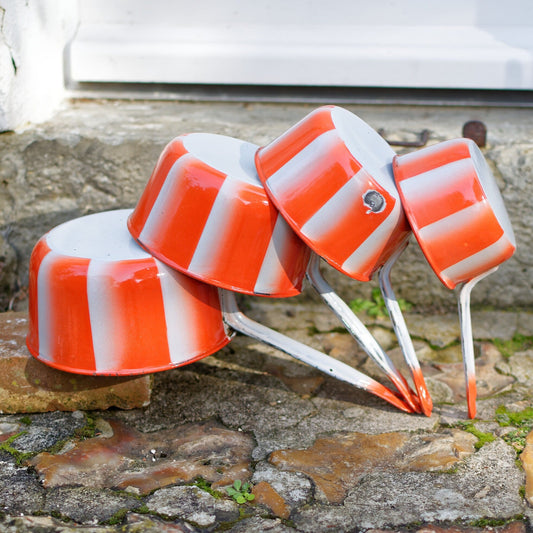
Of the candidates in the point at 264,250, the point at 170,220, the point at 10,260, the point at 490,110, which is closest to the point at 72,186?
the point at 10,260

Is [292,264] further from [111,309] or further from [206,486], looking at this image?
[206,486]

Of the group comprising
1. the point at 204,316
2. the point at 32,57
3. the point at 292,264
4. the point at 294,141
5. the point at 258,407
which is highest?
the point at 32,57

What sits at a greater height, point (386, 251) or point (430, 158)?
point (430, 158)

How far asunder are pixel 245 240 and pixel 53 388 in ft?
2.57

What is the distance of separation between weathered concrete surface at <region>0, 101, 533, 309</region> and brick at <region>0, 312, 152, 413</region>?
0.72 metres

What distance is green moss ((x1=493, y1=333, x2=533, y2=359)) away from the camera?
259cm

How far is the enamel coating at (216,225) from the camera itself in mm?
1900

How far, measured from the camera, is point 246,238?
1921 millimetres

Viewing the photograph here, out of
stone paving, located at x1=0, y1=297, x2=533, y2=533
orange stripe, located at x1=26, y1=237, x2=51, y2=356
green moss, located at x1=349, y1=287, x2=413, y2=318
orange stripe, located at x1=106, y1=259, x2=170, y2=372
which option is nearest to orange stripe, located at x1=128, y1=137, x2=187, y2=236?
orange stripe, located at x1=106, y1=259, x2=170, y2=372

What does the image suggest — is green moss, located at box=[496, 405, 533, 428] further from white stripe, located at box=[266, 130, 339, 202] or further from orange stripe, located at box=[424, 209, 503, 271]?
white stripe, located at box=[266, 130, 339, 202]

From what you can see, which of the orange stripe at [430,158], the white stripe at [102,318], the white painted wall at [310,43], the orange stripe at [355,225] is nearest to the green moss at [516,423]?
the orange stripe at [355,225]

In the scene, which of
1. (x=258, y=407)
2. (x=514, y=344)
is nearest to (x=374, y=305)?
(x=514, y=344)

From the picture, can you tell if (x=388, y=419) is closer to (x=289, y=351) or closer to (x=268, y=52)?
(x=289, y=351)

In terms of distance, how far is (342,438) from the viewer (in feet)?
6.79
